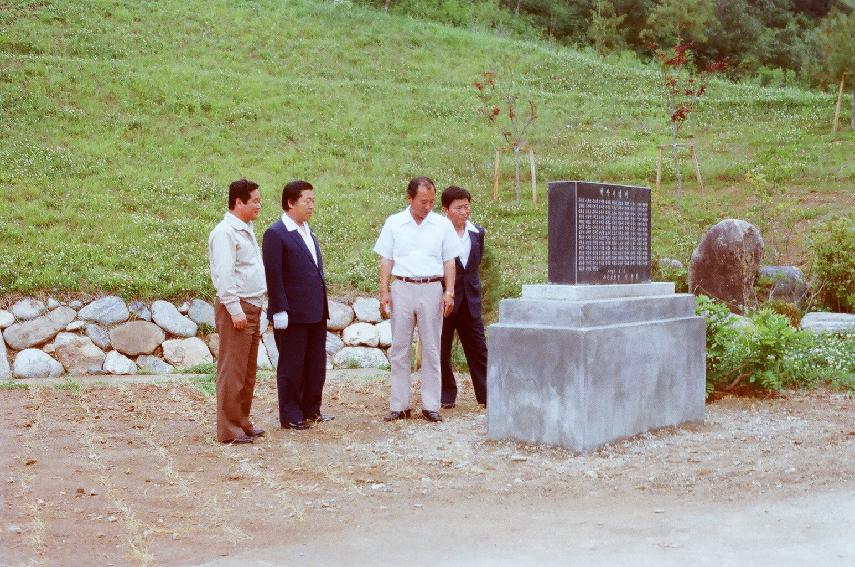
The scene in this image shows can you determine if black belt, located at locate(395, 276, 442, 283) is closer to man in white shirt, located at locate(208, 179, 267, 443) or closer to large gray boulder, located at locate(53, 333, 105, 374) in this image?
man in white shirt, located at locate(208, 179, 267, 443)

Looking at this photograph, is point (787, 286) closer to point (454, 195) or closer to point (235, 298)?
point (454, 195)

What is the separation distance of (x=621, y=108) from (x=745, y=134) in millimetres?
3581

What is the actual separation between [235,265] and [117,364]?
18.3ft

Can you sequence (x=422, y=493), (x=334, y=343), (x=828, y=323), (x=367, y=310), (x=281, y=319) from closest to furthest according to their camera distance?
(x=422, y=493) < (x=281, y=319) < (x=828, y=323) < (x=334, y=343) < (x=367, y=310)

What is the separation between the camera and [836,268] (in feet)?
47.8

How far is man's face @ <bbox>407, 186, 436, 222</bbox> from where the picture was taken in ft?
28.0

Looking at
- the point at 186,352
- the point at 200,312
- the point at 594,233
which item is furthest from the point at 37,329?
the point at 594,233

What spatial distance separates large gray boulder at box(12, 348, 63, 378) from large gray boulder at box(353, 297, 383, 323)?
3734mm

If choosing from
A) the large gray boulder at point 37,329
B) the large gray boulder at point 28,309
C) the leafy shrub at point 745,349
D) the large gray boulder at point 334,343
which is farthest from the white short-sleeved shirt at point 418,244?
the large gray boulder at point 28,309

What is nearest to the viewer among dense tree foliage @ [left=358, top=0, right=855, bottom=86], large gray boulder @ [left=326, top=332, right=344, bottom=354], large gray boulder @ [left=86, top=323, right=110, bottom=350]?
large gray boulder @ [left=86, top=323, right=110, bottom=350]

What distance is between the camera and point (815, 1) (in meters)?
48.1

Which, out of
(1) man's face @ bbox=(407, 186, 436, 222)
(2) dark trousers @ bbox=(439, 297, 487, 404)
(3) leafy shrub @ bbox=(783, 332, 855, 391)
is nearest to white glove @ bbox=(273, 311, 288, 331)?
(1) man's face @ bbox=(407, 186, 436, 222)

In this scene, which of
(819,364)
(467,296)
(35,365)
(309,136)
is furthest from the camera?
(309,136)

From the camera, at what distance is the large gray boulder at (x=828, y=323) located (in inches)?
493
